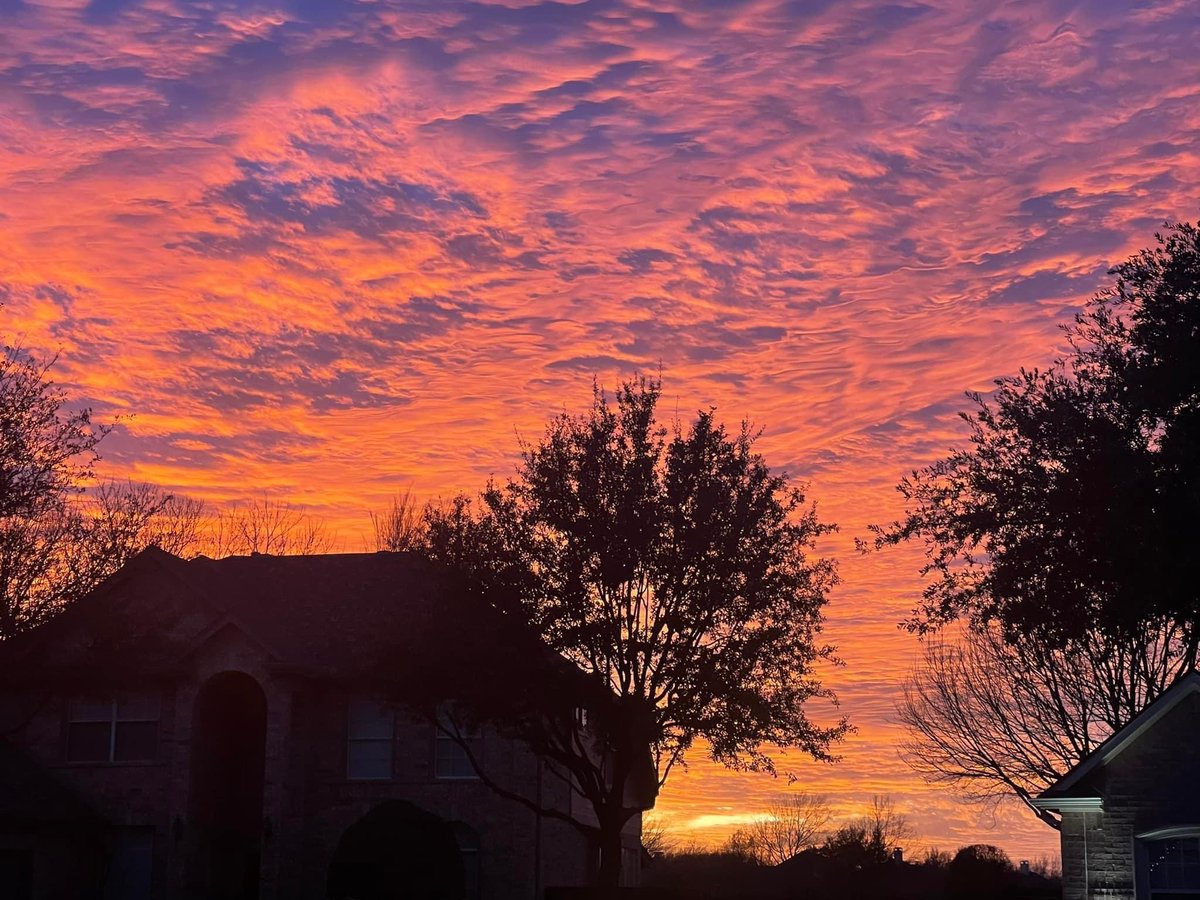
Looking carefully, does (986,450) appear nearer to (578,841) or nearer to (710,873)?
(578,841)

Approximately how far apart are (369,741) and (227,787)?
16.6 ft

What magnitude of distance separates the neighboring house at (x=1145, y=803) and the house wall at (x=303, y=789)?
14498 millimetres

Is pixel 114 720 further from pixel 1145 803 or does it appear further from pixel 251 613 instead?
pixel 1145 803

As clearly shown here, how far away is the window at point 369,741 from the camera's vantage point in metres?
40.4

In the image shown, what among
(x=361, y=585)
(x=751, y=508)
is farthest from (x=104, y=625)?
(x=751, y=508)

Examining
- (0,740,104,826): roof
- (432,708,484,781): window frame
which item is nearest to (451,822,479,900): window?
(432,708,484,781): window frame

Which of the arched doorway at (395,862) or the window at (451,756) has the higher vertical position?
the window at (451,756)

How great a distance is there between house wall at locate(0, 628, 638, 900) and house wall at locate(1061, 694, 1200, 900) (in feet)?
48.3

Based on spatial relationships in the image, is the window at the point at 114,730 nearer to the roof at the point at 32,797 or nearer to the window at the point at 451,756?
the roof at the point at 32,797

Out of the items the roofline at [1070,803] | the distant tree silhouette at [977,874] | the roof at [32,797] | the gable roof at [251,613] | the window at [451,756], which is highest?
the gable roof at [251,613]

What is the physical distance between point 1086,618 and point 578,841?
1931 centimetres

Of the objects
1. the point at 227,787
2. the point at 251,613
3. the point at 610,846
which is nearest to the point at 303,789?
the point at 227,787

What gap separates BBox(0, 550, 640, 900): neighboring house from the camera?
38531mm

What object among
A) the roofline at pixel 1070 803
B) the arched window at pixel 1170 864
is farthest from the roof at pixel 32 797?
the arched window at pixel 1170 864
